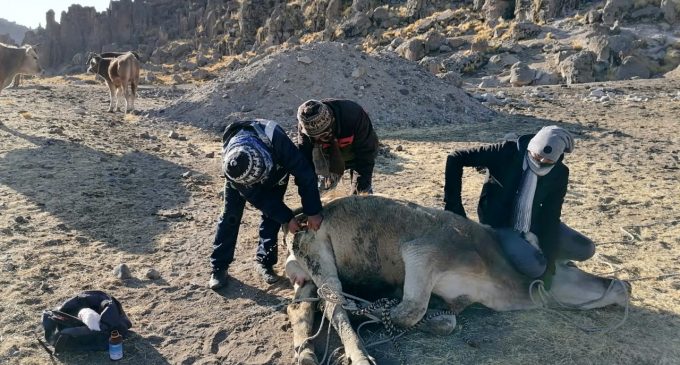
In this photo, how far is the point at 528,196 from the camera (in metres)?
4.55

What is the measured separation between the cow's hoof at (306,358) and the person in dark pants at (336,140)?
1.83 m

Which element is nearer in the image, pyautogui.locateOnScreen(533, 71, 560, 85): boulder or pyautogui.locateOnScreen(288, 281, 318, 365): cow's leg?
pyautogui.locateOnScreen(288, 281, 318, 365): cow's leg

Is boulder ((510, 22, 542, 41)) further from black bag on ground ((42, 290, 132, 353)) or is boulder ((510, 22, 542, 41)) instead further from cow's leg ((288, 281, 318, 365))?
black bag on ground ((42, 290, 132, 353))

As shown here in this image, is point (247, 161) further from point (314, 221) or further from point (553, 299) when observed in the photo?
point (553, 299)

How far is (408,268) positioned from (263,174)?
1.28 meters

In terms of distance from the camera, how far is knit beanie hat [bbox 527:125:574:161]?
4324mm

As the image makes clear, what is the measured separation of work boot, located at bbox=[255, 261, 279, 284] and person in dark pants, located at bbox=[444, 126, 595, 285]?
1.64 metres

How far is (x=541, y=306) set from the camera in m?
4.42

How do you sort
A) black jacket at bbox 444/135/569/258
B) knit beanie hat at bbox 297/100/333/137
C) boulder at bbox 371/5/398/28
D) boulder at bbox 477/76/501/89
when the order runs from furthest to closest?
boulder at bbox 371/5/398/28 → boulder at bbox 477/76/501/89 → knit beanie hat at bbox 297/100/333/137 → black jacket at bbox 444/135/569/258

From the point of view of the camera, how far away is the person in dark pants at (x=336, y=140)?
16.1ft

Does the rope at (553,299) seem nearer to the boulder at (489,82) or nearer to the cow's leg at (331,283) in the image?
the cow's leg at (331,283)

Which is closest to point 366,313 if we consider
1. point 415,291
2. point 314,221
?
point 415,291

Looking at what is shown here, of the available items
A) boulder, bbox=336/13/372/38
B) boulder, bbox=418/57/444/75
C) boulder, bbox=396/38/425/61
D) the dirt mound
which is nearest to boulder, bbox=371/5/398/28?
boulder, bbox=336/13/372/38

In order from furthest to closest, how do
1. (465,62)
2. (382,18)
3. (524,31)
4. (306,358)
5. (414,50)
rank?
(382,18)
(414,50)
(524,31)
(465,62)
(306,358)
